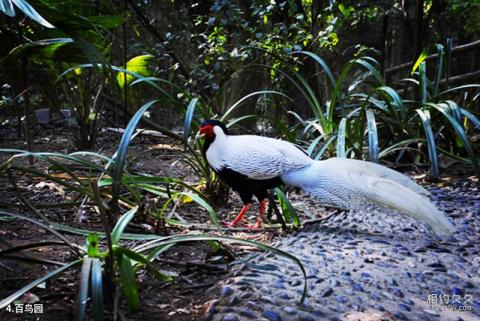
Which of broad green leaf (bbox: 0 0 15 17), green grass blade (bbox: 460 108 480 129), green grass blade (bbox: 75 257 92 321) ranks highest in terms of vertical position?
broad green leaf (bbox: 0 0 15 17)

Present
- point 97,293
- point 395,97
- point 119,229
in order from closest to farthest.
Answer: point 97,293, point 119,229, point 395,97

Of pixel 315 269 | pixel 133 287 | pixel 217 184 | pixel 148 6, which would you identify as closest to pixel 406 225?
pixel 315 269

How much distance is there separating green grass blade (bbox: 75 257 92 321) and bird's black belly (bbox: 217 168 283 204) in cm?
128

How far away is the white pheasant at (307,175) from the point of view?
2049 mm

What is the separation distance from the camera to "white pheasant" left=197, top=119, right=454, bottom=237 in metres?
2.05

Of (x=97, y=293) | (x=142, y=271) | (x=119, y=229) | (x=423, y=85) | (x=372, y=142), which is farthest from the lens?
(x=423, y=85)

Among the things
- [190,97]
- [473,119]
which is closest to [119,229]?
[190,97]

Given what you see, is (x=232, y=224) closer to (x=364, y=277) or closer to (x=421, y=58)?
(x=364, y=277)

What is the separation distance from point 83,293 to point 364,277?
93 centimetres

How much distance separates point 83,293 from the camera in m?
1.14

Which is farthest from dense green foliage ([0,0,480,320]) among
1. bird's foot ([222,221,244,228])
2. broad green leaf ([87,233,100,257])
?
bird's foot ([222,221,244,228])

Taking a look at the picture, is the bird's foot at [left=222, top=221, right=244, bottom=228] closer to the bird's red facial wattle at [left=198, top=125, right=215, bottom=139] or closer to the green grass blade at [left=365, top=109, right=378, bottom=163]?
the bird's red facial wattle at [left=198, top=125, right=215, bottom=139]

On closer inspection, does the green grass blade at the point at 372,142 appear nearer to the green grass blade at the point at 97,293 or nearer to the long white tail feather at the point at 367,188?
the long white tail feather at the point at 367,188

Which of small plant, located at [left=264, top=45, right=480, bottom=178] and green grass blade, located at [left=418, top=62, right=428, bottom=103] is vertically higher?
green grass blade, located at [left=418, top=62, right=428, bottom=103]
